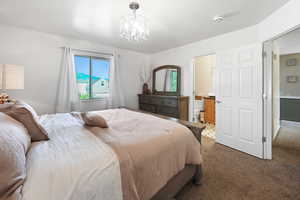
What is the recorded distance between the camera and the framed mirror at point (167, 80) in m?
4.15

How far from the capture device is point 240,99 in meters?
2.79

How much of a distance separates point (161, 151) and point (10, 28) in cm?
355

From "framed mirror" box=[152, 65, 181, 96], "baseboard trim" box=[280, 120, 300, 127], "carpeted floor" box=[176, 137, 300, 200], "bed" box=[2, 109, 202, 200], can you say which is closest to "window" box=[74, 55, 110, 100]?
"framed mirror" box=[152, 65, 181, 96]

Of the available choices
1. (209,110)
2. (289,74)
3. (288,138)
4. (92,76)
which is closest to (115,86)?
(92,76)

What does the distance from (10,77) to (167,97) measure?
121 inches

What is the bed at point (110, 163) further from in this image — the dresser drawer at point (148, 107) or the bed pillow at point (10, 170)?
the dresser drawer at point (148, 107)

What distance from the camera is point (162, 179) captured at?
1.22m

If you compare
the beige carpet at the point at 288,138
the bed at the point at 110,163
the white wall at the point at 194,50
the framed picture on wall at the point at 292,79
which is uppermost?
the white wall at the point at 194,50

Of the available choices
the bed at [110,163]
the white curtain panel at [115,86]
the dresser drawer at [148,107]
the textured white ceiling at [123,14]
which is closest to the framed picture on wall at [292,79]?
the textured white ceiling at [123,14]

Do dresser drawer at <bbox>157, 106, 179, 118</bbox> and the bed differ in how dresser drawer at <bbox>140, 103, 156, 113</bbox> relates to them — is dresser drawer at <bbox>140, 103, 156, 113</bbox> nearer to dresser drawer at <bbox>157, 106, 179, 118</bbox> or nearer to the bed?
dresser drawer at <bbox>157, 106, 179, 118</bbox>

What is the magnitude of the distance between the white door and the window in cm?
285

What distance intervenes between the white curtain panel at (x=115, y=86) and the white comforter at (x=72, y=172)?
284 centimetres

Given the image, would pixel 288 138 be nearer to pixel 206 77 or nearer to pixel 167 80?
pixel 206 77

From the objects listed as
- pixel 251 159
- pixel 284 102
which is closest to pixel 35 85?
pixel 251 159
